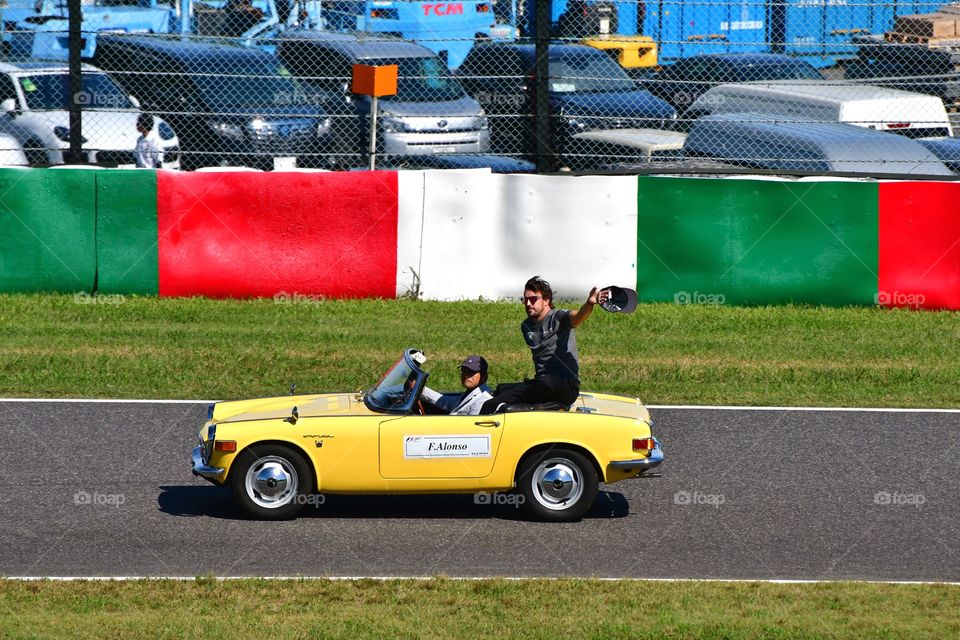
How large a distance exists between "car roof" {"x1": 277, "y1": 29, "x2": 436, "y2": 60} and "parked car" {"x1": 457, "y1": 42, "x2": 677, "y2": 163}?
79 cm

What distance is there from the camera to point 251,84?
1568 cm

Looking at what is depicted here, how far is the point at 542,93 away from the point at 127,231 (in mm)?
4315

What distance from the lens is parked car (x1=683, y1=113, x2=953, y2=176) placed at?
578 inches

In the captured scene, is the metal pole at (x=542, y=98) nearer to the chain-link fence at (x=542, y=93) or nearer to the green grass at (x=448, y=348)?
the chain-link fence at (x=542, y=93)

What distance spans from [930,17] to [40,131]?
9966mm

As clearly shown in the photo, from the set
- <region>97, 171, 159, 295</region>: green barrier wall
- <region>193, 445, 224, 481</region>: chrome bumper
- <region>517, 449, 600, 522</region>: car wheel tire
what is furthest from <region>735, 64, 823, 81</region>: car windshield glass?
<region>193, 445, 224, 481</region>: chrome bumper

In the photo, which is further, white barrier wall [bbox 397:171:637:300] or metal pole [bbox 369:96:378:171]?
metal pole [bbox 369:96:378:171]

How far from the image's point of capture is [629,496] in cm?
852

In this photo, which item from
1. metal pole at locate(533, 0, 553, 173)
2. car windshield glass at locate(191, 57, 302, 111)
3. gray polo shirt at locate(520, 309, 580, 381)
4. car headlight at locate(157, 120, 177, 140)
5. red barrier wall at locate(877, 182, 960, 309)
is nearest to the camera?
gray polo shirt at locate(520, 309, 580, 381)

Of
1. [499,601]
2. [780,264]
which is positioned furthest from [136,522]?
[780,264]

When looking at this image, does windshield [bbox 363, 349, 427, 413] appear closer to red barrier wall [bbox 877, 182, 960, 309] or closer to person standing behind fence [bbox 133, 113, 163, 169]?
red barrier wall [bbox 877, 182, 960, 309]

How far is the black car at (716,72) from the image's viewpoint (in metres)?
15.5

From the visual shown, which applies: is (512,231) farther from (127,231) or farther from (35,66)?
(35,66)

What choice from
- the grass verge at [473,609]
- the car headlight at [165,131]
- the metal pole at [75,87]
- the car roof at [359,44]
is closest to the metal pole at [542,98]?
the car roof at [359,44]
